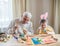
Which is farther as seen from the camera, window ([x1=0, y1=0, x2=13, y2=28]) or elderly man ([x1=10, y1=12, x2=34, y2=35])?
window ([x1=0, y1=0, x2=13, y2=28])

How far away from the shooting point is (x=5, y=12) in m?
2.77

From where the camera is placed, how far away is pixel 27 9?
286cm

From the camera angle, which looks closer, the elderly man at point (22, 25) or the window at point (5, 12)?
the elderly man at point (22, 25)

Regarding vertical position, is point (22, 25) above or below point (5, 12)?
below

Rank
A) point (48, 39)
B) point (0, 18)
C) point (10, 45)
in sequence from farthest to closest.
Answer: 1. point (0, 18)
2. point (48, 39)
3. point (10, 45)

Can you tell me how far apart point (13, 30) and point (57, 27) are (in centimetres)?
118

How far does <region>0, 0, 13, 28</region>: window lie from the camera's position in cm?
275

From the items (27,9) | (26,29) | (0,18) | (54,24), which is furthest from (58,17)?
(0,18)

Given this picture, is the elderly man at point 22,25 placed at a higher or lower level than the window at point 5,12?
lower

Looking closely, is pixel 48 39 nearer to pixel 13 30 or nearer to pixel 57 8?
pixel 13 30

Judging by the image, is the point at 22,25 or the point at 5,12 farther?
the point at 5,12

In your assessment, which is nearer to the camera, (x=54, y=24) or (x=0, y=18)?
(x=0, y=18)

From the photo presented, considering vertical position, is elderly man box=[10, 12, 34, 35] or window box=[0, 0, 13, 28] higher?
window box=[0, 0, 13, 28]

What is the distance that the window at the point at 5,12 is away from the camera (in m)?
2.75
